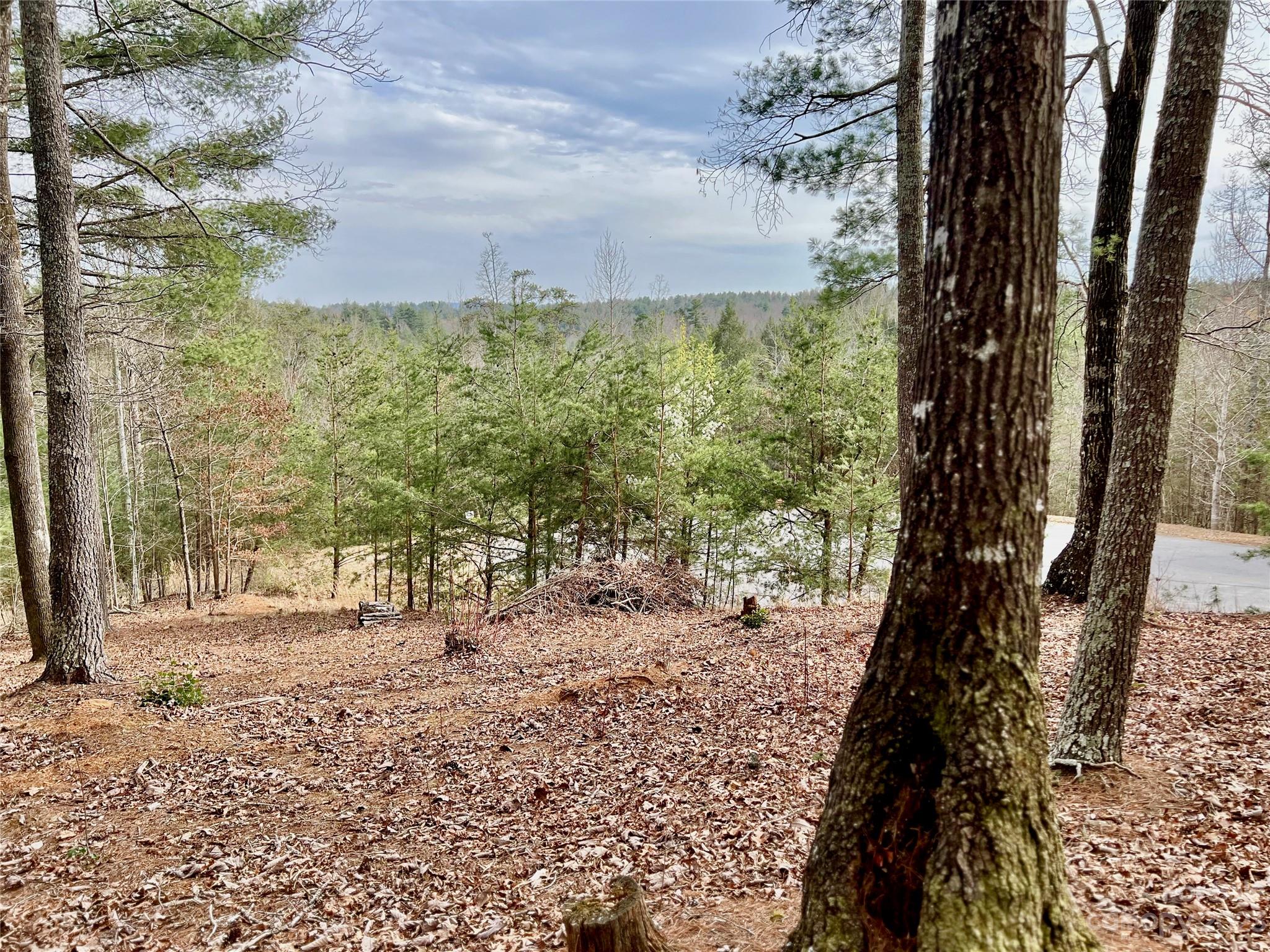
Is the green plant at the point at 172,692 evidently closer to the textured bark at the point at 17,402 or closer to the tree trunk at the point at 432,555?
the textured bark at the point at 17,402

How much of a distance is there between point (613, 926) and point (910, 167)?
21.0 feet

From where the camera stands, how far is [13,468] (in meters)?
7.34

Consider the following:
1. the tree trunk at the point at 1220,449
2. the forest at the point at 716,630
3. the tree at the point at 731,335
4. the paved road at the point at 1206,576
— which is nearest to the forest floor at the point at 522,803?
the forest at the point at 716,630

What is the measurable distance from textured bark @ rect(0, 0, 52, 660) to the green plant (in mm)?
1915

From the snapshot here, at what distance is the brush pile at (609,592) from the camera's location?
1160cm

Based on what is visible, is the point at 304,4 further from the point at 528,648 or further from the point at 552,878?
the point at 552,878

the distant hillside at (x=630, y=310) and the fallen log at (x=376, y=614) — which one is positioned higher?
the distant hillside at (x=630, y=310)

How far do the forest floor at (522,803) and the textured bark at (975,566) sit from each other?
37.7 inches

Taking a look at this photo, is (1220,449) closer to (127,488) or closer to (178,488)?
(178,488)

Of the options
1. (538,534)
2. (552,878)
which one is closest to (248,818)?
(552,878)

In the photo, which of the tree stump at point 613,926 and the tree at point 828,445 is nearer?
the tree stump at point 613,926

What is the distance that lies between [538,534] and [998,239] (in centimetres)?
1537

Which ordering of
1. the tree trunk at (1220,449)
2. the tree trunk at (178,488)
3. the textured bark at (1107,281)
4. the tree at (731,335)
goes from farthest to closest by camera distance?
the tree at (731,335) → the tree trunk at (1220,449) → the tree trunk at (178,488) → the textured bark at (1107,281)

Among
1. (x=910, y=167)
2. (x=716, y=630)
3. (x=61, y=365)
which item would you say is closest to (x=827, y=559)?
(x=716, y=630)
